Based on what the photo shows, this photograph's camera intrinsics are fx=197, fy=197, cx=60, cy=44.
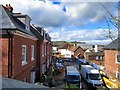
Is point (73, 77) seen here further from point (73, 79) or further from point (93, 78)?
point (93, 78)

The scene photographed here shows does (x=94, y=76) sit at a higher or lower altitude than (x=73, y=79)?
higher

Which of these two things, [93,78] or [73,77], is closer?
[73,77]

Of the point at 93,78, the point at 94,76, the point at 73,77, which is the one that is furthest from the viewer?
the point at 94,76

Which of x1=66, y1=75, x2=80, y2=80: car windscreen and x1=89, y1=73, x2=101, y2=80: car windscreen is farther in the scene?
x1=89, y1=73, x2=101, y2=80: car windscreen

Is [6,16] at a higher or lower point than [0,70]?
higher

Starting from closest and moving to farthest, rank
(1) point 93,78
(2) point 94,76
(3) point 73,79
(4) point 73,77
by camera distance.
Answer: (3) point 73,79 < (4) point 73,77 < (1) point 93,78 < (2) point 94,76

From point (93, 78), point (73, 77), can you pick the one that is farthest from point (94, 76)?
point (73, 77)

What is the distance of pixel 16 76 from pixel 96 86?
12.8 meters

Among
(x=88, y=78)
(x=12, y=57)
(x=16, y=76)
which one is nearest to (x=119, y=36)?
(x=12, y=57)

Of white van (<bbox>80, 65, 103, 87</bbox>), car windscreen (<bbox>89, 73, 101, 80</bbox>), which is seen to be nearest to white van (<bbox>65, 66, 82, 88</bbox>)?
white van (<bbox>80, 65, 103, 87</bbox>)

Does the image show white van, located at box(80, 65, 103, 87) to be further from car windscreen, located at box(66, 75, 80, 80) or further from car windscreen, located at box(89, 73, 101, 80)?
car windscreen, located at box(66, 75, 80, 80)

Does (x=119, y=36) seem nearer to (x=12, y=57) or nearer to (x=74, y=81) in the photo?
(x=12, y=57)

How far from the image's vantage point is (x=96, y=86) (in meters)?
23.9

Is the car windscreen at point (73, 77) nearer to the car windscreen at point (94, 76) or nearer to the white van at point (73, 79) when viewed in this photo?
the white van at point (73, 79)
